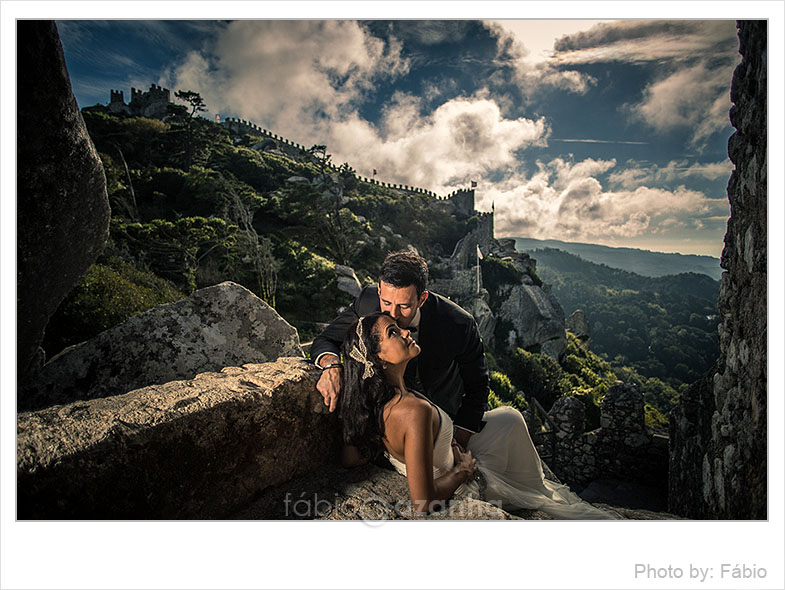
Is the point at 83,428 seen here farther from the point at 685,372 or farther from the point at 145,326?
the point at 685,372

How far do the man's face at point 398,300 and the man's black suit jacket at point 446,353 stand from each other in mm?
76

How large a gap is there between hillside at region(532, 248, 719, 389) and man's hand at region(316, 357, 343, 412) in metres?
2.64

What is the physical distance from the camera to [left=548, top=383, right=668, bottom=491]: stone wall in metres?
4.40

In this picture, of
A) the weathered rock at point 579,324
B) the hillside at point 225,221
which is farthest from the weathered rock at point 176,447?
the weathered rock at point 579,324

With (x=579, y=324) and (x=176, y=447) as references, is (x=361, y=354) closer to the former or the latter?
(x=176, y=447)

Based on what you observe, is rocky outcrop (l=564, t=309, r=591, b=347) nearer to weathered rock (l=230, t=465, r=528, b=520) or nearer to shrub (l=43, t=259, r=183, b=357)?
weathered rock (l=230, t=465, r=528, b=520)

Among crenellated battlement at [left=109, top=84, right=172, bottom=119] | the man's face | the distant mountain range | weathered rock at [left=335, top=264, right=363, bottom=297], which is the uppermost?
crenellated battlement at [left=109, top=84, right=172, bottom=119]

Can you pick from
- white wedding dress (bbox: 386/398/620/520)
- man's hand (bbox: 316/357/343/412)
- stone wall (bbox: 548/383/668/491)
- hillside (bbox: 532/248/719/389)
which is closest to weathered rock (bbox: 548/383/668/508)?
stone wall (bbox: 548/383/668/491)

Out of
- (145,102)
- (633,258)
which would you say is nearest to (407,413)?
(633,258)

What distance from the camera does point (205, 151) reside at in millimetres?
3744

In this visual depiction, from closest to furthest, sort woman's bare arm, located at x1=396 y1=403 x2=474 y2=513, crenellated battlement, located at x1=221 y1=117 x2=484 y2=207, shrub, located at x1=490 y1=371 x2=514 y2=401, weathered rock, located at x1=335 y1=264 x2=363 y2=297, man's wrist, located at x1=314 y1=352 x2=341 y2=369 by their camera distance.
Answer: woman's bare arm, located at x1=396 y1=403 x2=474 y2=513 < man's wrist, located at x1=314 y1=352 x2=341 y2=369 < crenellated battlement, located at x1=221 y1=117 x2=484 y2=207 < weathered rock, located at x1=335 y1=264 x2=363 y2=297 < shrub, located at x1=490 y1=371 x2=514 y2=401

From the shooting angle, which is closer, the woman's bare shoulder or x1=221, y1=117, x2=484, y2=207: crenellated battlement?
the woman's bare shoulder

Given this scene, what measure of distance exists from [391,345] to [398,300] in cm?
40

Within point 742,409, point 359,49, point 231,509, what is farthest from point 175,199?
point 742,409
